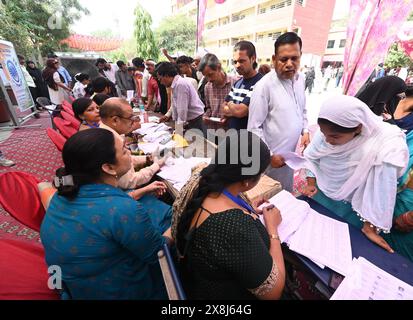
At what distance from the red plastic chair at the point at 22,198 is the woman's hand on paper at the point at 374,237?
1.77m

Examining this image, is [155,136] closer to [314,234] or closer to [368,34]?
[314,234]

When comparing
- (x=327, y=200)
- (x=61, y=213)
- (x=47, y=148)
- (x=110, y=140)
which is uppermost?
→ (x=110, y=140)

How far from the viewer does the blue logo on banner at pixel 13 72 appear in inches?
208

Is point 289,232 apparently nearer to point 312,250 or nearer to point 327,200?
point 312,250

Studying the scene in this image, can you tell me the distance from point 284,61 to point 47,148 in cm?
493

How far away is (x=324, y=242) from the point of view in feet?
3.43

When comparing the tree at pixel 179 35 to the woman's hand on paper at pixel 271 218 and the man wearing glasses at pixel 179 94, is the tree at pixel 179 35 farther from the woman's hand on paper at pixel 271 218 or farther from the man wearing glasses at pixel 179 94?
the woman's hand on paper at pixel 271 218

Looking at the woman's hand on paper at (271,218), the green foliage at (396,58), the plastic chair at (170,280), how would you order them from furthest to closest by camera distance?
1. the green foliage at (396,58)
2. the woman's hand on paper at (271,218)
3. the plastic chair at (170,280)

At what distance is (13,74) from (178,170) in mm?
6345

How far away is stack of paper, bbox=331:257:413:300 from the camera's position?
2.66 ft

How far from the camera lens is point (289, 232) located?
108cm

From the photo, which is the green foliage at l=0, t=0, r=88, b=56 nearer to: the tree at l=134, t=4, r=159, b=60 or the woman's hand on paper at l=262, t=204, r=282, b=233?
the tree at l=134, t=4, r=159, b=60

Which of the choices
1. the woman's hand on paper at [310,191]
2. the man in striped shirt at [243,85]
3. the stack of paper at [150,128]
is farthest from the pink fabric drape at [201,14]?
the woman's hand on paper at [310,191]
